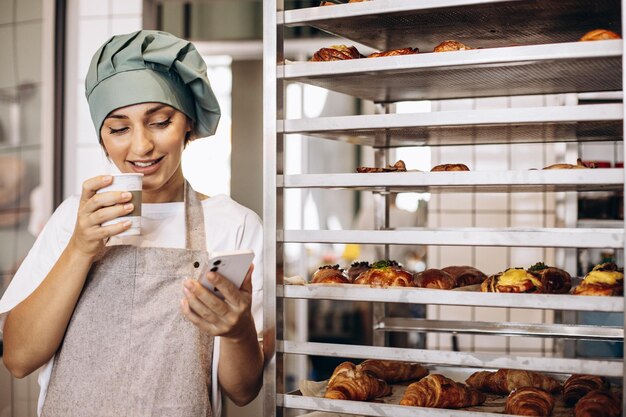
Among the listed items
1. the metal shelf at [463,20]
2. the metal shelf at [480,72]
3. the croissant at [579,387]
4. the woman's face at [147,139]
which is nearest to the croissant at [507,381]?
the croissant at [579,387]

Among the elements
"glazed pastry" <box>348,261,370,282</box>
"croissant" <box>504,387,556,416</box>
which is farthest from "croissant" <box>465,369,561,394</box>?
"glazed pastry" <box>348,261,370,282</box>

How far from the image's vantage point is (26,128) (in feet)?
11.7

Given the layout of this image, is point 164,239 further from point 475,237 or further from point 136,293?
point 475,237

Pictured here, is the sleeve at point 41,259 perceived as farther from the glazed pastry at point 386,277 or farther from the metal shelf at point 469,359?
the glazed pastry at point 386,277

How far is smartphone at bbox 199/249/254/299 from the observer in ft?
4.40

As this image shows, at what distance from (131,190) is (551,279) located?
1.04 metres

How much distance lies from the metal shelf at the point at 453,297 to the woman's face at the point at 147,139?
41 centimetres

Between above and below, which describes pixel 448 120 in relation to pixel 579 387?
above

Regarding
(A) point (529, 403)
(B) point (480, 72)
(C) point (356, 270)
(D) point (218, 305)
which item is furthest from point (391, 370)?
(B) point (480, 72)

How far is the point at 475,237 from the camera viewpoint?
148 centimetres

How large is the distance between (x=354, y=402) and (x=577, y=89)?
1.01m

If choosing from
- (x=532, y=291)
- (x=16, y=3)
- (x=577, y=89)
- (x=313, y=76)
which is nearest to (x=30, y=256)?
(x=313, y=76)

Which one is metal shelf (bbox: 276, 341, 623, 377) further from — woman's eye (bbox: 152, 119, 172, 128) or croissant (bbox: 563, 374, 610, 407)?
woman's eye (bbox: 152, 119, 172, 128)

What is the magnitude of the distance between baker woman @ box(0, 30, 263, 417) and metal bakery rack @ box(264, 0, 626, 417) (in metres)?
0.20
